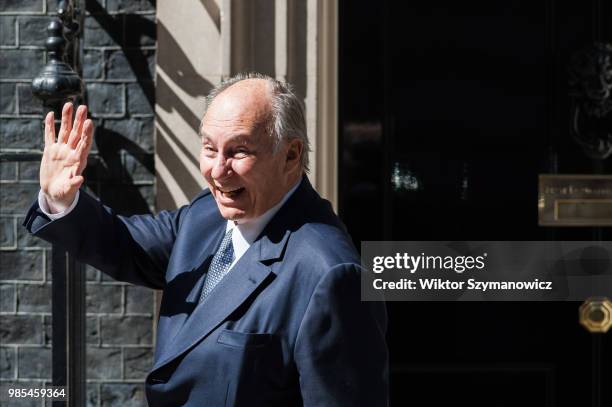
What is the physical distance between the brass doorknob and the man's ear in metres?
2.18

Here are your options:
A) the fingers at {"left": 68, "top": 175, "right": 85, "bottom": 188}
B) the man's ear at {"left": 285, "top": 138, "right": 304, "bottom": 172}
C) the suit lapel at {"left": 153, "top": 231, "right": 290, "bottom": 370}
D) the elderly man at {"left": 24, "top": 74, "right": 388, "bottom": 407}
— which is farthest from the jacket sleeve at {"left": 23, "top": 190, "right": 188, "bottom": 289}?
the man's ear at {"left": 285, "top": 138, "right": 304, "bottom": 172}

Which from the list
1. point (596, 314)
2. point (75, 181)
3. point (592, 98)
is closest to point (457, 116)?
point (592, 98)

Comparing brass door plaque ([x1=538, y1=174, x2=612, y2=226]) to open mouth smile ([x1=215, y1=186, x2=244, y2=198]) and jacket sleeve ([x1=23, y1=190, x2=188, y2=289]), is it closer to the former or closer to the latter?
jacket sleeve ([x1=23, y1=190, x2=188, y2=289])

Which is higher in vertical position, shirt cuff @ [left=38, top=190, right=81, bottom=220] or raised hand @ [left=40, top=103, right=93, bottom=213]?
raised hand @ [left=40, top=103, right=93, bottom=213]

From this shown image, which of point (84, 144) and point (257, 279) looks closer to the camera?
point (257, 279)

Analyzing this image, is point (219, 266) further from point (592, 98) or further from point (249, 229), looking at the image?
point (592, 98)

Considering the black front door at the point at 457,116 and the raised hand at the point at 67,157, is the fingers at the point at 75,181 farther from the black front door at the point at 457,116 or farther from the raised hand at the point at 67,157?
the black front door at the point at 457,116

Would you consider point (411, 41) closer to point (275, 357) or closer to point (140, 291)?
point (140, 291)

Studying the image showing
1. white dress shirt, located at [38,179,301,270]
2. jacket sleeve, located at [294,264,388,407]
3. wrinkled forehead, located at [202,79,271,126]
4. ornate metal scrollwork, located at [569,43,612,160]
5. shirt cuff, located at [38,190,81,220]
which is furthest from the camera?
ornate metal scrollwork, located at [569,43,612,160]

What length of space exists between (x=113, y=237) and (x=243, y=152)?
58cm

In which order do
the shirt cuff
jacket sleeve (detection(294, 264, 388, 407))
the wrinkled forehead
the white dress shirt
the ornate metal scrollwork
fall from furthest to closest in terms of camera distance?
the ornate metal scrollwork → the shirt cuff → the white dress shirt → the wrinkled forehead → jacket sleeve (detection(294, 264, 388, 407))

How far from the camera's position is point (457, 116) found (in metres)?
4.12

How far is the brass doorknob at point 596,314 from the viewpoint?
4125 mm

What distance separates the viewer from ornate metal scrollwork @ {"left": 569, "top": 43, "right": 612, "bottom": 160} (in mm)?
4105
